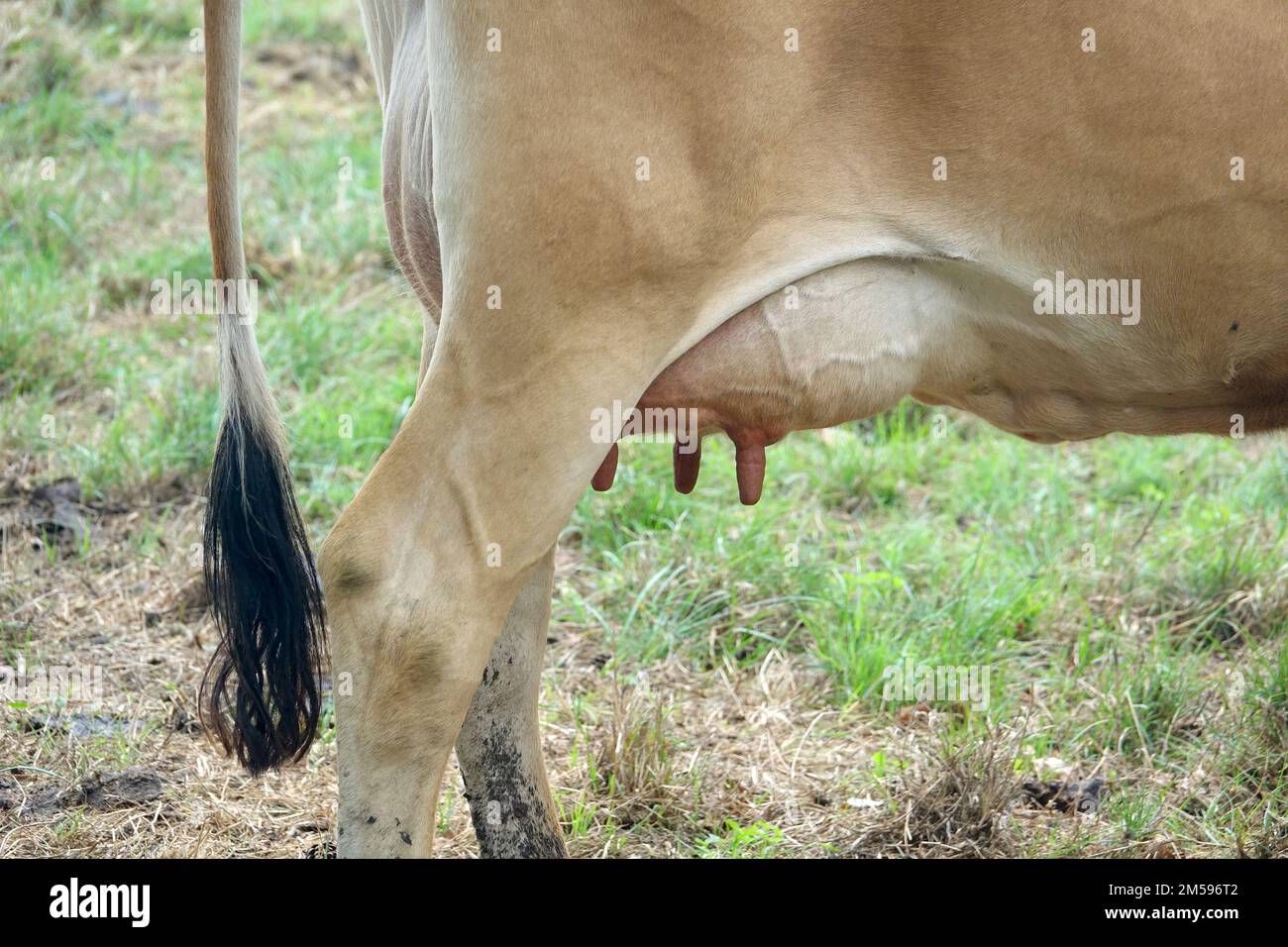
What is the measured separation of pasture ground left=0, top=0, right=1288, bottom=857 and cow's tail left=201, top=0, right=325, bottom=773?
0.38 meters

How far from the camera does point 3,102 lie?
21.9 ft

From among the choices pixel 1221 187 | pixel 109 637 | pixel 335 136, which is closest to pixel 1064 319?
pixel 1221 187

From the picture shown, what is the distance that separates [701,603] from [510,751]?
123cm

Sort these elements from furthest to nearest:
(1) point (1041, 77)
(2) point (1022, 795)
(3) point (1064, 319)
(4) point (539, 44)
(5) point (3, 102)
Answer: (5) point (3, 102) → (2) point (1022, 795) → (3) point (1064, 319) → (1) point (1041, 77) → (4) point (539, 44)

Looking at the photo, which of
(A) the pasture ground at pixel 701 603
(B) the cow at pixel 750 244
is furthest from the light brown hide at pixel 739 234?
(A) the pasture ground at pixel 701 603

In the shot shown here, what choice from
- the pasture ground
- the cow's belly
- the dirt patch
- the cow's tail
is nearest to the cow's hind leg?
the pasture ground

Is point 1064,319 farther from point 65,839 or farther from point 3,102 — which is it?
point 3,102

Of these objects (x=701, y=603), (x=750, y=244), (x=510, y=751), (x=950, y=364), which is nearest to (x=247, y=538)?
(x=510, y=751)

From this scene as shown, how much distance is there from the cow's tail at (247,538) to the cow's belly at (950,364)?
917 millimetres

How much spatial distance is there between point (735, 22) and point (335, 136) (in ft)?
16.2

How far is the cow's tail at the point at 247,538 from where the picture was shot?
2906 millimetres

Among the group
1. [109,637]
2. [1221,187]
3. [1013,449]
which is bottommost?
[109,637]

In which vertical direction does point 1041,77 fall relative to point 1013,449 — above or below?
above

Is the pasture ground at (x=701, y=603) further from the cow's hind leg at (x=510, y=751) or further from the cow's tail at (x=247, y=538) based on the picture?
the cow's tail at (x=247, y=538)
